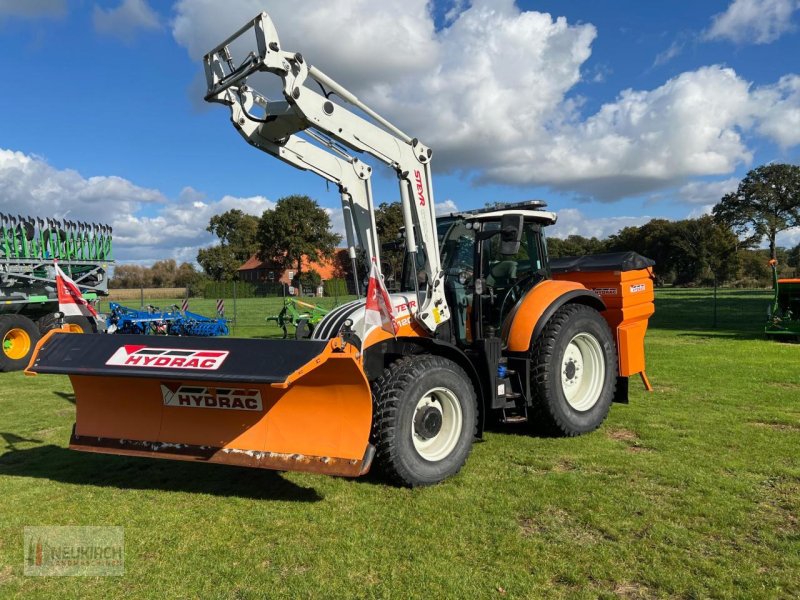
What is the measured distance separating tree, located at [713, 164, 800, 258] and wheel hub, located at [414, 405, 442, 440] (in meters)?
59.3

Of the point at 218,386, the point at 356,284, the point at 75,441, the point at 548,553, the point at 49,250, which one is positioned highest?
the point at 49,250

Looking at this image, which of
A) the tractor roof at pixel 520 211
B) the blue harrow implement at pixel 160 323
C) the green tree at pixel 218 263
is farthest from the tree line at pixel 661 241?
the tractor roof at pixel 520 211

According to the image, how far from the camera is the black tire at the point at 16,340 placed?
10914 millimetres

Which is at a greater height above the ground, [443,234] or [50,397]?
[443,234]

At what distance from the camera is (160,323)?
16.9m

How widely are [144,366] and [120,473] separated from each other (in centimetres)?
155

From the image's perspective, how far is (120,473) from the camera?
4.89 m

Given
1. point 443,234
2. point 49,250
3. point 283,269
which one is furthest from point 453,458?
point 283,269

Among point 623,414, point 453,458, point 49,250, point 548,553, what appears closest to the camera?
point 548,553

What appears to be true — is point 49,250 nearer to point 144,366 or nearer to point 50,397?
point 50,397

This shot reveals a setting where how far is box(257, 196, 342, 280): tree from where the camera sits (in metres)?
60.8

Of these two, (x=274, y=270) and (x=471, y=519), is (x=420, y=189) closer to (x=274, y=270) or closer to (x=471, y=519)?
(x=471, y=519)

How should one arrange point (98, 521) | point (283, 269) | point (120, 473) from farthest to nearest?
point (283, 269) → point (120, 473) → point (98, 521)

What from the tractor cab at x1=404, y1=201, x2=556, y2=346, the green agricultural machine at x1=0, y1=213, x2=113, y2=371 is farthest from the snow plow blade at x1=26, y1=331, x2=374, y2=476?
the green agricultural machine at x1=0, y1=213, x2=113, y2=371
